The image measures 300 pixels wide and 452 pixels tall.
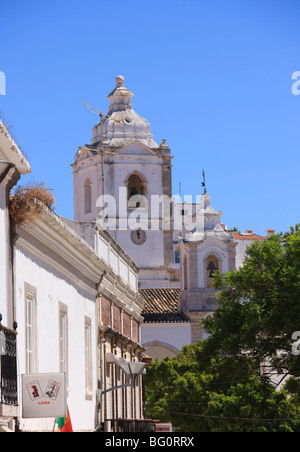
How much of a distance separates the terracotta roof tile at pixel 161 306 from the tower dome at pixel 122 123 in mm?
9291

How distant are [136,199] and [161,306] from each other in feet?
22.1

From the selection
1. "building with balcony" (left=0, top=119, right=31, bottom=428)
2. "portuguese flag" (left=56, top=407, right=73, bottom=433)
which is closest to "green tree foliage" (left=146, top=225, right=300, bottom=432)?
"portuguese flag" (left=56, top=407, right=73, bottom=433)

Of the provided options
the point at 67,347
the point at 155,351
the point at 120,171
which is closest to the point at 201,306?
the point at 155,351

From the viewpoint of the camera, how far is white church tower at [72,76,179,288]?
66.2 m

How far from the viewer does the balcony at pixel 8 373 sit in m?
15.6

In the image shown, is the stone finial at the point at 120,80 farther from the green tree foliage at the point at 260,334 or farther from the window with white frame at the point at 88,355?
the window with white frame at the point at 88,355

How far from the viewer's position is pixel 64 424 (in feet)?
65.0

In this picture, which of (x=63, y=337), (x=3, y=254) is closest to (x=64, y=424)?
(x=63, y=337)

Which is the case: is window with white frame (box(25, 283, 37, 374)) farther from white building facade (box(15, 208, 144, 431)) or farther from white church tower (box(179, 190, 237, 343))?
white church tower (box(179, 190, 237, 343))

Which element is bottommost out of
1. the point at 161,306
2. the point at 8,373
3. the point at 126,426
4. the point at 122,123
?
the point at 126,426

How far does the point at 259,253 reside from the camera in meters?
36.9

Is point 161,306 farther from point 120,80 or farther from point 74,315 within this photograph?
point 74,315

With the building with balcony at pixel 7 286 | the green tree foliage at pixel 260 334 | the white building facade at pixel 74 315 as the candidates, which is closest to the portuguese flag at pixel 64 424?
the white building facade at pixel 74 315
